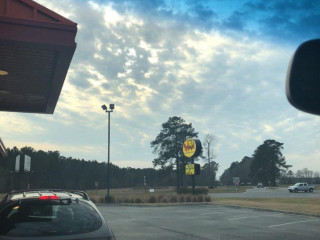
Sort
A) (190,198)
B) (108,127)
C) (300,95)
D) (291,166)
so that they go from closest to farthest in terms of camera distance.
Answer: (300,95) → (190,198) → (108,127) → (291,166)

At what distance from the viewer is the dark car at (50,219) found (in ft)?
13.7

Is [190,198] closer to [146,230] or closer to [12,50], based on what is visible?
[146,230]

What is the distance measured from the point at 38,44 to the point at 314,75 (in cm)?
701

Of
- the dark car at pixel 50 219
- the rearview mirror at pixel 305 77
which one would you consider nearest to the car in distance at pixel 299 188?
the dark car at pixel 50 219

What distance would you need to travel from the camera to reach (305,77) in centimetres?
186

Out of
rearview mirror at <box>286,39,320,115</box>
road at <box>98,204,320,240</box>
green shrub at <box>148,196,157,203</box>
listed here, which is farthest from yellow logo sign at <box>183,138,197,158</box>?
rearview mirror at <box>286,39,320,115</box>

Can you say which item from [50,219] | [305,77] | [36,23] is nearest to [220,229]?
[36,23]

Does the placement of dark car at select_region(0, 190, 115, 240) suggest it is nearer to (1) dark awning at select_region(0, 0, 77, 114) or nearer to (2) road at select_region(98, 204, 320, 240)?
(1) dark awning at select_region(0, 0, 77, 114)

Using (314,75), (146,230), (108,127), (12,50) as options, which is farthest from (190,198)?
(314,75)

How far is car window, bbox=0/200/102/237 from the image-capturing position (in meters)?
4.20

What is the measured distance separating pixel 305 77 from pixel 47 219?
359 centimetres

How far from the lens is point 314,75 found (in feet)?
6.18

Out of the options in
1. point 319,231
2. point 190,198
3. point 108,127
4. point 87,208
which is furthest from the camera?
point 108,127

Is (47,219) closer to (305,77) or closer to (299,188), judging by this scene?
(305,77)
